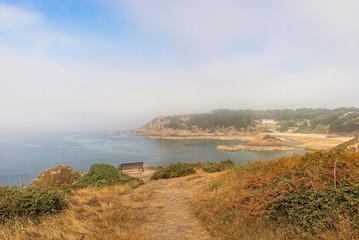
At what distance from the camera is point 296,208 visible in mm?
5781

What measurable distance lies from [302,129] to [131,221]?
165 metres

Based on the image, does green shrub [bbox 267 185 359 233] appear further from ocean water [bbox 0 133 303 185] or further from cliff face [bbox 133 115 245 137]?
cliff face [bbox 133 115 245 137]

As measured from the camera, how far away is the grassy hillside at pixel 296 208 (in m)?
5.05

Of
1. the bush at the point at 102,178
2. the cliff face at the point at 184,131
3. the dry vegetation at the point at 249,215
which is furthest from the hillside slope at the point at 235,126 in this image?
the dry vegetation at the point at 249,215

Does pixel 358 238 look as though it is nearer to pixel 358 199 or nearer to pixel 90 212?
pixel 358 199

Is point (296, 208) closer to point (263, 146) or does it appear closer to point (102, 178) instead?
point (102, 178)

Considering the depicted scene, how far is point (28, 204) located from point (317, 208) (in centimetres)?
679

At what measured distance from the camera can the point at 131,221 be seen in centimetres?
754

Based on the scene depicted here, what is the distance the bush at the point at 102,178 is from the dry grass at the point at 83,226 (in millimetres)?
8076

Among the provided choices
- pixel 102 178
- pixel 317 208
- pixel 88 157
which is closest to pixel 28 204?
pixel 317 208

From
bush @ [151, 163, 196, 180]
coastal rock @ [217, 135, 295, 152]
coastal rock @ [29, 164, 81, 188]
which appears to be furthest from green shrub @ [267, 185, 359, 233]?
coastal rock @ [217, 135, 295, 152]

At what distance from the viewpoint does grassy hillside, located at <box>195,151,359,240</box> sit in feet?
16.6

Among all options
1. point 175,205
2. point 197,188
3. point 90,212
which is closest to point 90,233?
point 90,212

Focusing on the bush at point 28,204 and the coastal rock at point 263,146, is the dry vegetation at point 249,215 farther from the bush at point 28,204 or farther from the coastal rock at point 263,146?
the coastal rock at point 263,146
